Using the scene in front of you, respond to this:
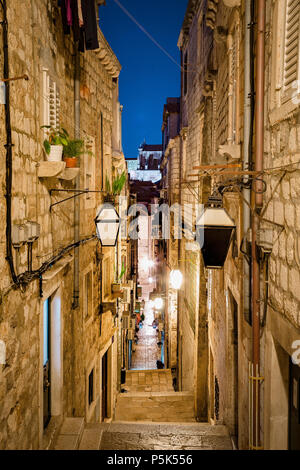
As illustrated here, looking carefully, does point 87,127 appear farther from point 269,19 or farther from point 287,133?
point 287,133

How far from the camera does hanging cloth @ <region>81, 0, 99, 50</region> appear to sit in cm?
654

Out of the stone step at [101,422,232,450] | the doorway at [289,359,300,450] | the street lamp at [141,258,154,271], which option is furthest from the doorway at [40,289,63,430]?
the street lamp at [141,258,154,271]

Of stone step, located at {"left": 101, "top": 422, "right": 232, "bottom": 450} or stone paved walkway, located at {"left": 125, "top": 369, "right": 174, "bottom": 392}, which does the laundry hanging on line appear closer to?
stone step, located at {"left": 101, "top": 422, "right": 232, "bottom": 450}

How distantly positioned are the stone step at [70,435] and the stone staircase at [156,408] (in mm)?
4515

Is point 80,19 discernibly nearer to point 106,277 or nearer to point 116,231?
point 116,231

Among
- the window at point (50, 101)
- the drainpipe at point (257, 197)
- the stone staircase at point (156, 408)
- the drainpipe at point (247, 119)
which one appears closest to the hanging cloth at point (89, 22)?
the window at point (50, 101)

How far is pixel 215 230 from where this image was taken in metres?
4.18

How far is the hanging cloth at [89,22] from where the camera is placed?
6541 mm

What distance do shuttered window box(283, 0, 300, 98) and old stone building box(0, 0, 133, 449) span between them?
2692 millimetres

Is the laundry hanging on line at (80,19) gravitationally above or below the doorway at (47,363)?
above

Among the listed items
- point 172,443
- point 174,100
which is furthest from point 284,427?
point 174,100

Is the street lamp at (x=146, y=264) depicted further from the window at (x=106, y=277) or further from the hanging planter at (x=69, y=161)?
the hanging planter at (x=69, y=161)

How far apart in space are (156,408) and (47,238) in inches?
299
